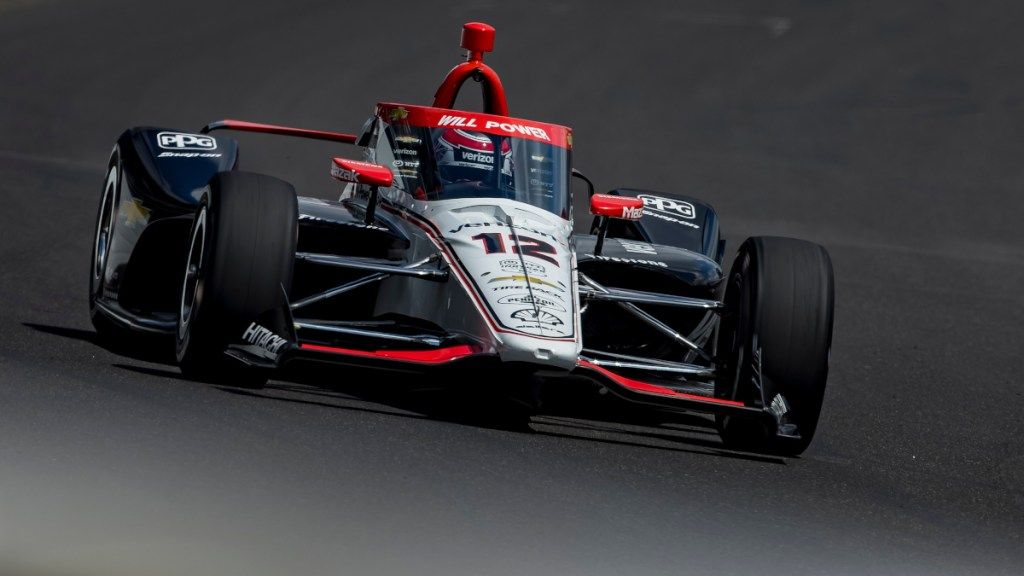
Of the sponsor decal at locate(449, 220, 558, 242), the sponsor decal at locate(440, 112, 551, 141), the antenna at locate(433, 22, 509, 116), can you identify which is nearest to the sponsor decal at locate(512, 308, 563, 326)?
the sponsor decal at locate(449, 220, 558, 242)

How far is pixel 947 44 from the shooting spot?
2108 centimetres

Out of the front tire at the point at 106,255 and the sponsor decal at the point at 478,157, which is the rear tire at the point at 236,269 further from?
the front tire at the point at 106,255

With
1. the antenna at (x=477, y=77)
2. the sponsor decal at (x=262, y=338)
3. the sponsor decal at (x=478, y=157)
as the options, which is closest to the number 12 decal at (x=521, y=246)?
the sponsor decal at (x=478, y=157)

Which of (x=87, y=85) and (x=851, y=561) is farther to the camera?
(x=87, y=85)

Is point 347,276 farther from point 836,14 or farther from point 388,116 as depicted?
point 836,14

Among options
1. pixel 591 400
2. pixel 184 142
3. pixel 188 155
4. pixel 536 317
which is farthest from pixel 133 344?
pixel 536 317

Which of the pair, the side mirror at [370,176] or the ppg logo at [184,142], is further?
the ppg logo at [184,142]

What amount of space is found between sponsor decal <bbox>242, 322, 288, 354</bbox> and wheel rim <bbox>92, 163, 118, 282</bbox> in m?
2.28

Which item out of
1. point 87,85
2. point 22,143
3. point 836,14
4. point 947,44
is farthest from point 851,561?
point 836,14

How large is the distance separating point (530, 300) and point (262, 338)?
1.10 meters

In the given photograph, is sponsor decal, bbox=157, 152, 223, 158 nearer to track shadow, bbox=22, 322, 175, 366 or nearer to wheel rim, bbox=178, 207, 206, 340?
track shadow, bbox=22, 322, 175, 366

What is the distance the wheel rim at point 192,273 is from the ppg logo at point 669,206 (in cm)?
322

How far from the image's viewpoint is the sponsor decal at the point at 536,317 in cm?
645

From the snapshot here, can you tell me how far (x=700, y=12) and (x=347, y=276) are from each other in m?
16.5
